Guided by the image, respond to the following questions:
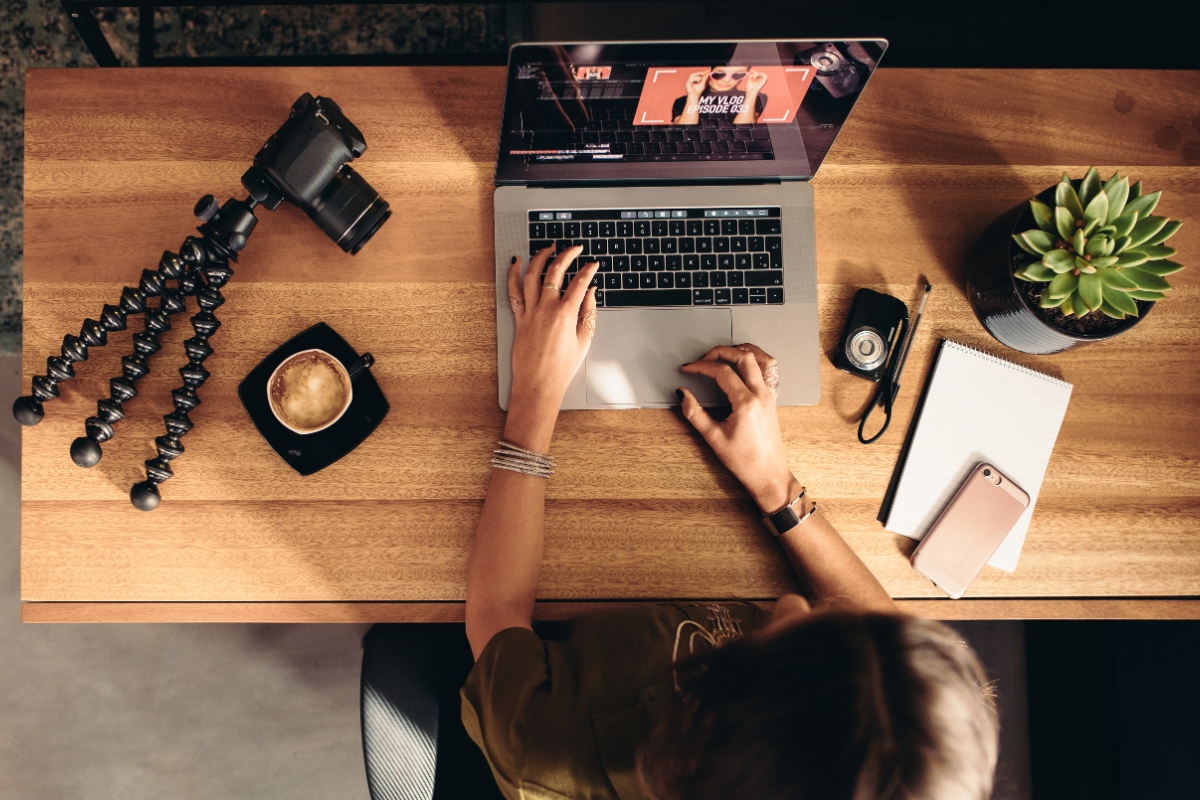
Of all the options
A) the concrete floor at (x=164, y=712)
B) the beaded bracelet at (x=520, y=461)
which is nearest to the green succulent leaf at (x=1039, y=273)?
the beaded bracelet at (x=520, y=461)

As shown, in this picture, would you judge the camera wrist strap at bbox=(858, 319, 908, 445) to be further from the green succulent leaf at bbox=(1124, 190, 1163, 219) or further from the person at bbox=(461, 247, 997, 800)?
the green succulent leaf at bbox=(1124, 190, 1163, 219)

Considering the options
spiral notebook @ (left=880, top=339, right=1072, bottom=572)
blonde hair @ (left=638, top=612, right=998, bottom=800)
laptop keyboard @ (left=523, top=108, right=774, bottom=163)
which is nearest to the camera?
blonde hair @ (left=638, top=612, right=998, bottom=800)

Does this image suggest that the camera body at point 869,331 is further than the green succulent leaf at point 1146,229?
Yes

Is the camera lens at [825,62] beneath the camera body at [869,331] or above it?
above

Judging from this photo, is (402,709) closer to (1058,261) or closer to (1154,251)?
(1058,261)

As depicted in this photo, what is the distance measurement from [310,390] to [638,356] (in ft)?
1.43

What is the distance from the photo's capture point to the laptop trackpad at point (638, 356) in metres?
0.90

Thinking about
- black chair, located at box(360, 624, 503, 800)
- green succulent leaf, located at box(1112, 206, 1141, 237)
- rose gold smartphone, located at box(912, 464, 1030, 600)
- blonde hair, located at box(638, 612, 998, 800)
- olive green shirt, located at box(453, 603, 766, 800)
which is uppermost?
green succulent leaf, located at box(1112, 206, 1141, 237)

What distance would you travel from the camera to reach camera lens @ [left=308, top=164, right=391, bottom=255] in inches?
33.2

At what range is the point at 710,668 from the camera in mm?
698

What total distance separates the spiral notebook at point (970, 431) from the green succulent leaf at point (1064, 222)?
0.61ft

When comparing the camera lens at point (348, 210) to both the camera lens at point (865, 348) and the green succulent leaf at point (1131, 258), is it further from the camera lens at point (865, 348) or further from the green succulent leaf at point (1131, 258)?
the green succulent leaf at point (1131, 258)

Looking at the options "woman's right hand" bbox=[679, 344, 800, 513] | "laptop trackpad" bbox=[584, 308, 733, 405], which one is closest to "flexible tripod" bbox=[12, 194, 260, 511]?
"laptop trackpad" bbox=[584, 308, 733, 405]

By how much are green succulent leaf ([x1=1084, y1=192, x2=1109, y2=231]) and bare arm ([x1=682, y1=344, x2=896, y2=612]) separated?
39 cm
